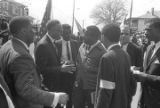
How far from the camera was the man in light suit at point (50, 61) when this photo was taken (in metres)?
4.96

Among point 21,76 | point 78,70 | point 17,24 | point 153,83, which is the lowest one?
point 78,70

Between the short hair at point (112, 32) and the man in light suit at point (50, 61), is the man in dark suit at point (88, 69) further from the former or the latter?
the short hair at point (112, 32)

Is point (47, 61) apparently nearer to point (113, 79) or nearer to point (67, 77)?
point (67, 77)

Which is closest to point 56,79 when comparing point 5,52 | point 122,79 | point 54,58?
point 54,58

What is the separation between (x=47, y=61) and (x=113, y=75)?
5.53 feet

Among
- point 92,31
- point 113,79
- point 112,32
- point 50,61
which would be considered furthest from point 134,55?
point 113,79

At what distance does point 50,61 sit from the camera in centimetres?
504

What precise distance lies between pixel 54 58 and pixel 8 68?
208cm

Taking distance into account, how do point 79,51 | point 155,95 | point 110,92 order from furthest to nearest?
1. point 79,51
2. point 155,95
3. point 110,92

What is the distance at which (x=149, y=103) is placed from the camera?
4.11 metres

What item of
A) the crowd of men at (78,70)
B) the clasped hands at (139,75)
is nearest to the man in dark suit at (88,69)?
the crowd of men at (78,70)

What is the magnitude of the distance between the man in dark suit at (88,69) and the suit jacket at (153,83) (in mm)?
1271

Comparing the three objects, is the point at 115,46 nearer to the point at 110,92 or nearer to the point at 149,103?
the point at 110,92

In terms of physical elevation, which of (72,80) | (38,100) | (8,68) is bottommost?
(72,80)
